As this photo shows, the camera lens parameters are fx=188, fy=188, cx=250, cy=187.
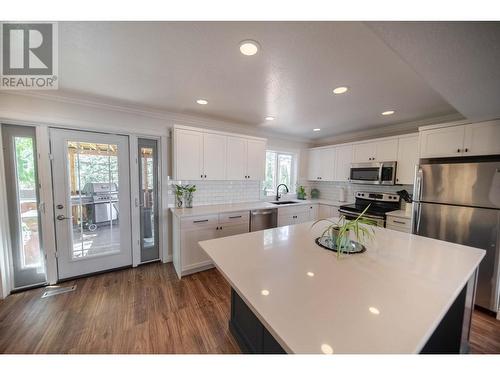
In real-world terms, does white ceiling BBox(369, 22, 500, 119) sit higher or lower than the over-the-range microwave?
higher

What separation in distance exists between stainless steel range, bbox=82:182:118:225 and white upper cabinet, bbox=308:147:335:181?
12.7ft

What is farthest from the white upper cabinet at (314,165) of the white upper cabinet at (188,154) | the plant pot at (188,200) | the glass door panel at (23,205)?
the glass door panel at (23,205)

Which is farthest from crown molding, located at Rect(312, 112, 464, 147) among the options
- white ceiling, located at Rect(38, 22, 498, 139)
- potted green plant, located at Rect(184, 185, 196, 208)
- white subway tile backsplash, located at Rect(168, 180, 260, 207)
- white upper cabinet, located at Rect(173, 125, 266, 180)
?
potted green plant, located at Rect(184, 185, 196, 208)

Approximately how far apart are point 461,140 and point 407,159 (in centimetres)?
80

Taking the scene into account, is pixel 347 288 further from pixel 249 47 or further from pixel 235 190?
pixel 235 190

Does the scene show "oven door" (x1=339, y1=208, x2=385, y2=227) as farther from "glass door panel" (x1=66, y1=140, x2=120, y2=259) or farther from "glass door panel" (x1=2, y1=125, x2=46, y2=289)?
"glass door panel" (x1=2, y1=125, x2=46, y2=289)

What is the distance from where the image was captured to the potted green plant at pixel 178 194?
3.00m

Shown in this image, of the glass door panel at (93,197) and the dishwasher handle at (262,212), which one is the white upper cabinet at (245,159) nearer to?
the dishwasher handle at (262,212)

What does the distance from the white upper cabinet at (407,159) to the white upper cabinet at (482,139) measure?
742mm

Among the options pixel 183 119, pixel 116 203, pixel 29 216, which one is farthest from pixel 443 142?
pixel 29 216

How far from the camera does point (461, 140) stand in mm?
2195

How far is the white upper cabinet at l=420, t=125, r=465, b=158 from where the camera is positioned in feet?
7.26

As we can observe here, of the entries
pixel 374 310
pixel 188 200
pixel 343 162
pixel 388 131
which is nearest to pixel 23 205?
pixel 188 200
